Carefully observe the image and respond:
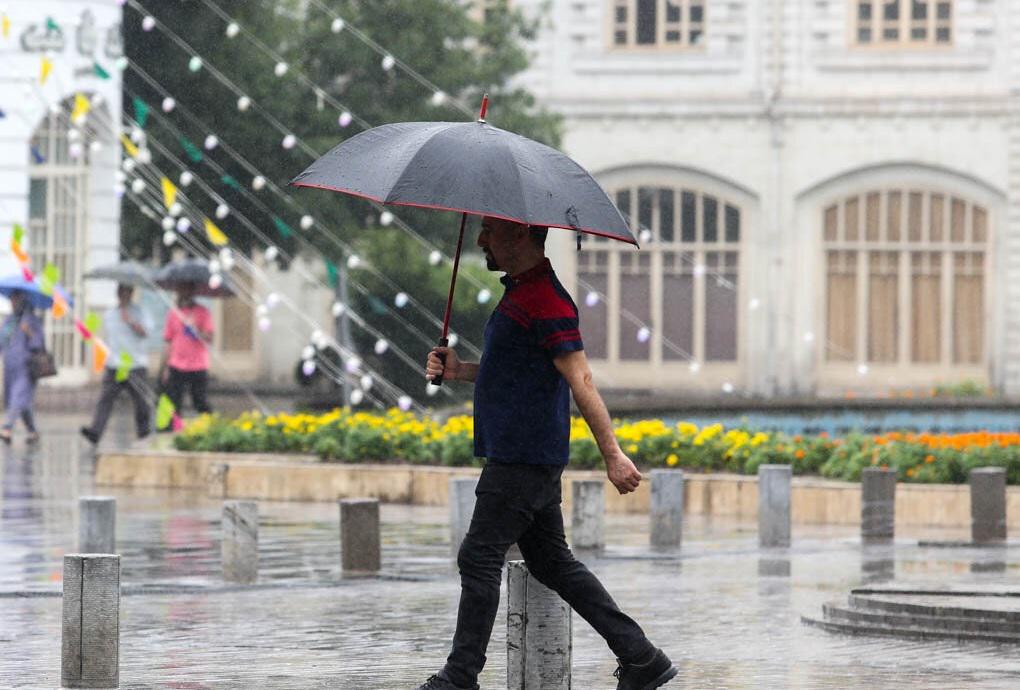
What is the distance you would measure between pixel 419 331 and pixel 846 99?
11469 mm

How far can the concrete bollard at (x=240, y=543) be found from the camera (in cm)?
1322

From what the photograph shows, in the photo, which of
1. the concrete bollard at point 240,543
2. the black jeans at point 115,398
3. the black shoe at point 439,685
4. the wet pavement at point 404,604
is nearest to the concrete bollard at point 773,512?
the wet pavement at point 404,604

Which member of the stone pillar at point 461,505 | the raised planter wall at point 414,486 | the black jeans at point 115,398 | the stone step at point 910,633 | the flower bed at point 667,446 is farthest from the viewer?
the black jeans at point 115,398

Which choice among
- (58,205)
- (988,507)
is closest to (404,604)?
(988,507)

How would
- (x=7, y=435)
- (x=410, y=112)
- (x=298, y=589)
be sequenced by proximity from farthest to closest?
(x=410, y=112) → (x=7, y=435) → (x=298, y=589)

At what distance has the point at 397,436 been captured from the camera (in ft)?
65.8

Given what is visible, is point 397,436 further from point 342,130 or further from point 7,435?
point 342,130

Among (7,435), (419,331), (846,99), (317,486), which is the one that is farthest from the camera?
(846,99)

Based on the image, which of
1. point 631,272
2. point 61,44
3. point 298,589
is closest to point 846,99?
point 631,272

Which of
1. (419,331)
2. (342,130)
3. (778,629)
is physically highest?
(342,130)

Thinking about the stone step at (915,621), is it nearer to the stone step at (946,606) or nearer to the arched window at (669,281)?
the stone step at (946,606)

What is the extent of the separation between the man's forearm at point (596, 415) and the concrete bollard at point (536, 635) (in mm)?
577

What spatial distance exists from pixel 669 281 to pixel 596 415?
106ft

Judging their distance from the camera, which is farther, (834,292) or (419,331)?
(834,292)
